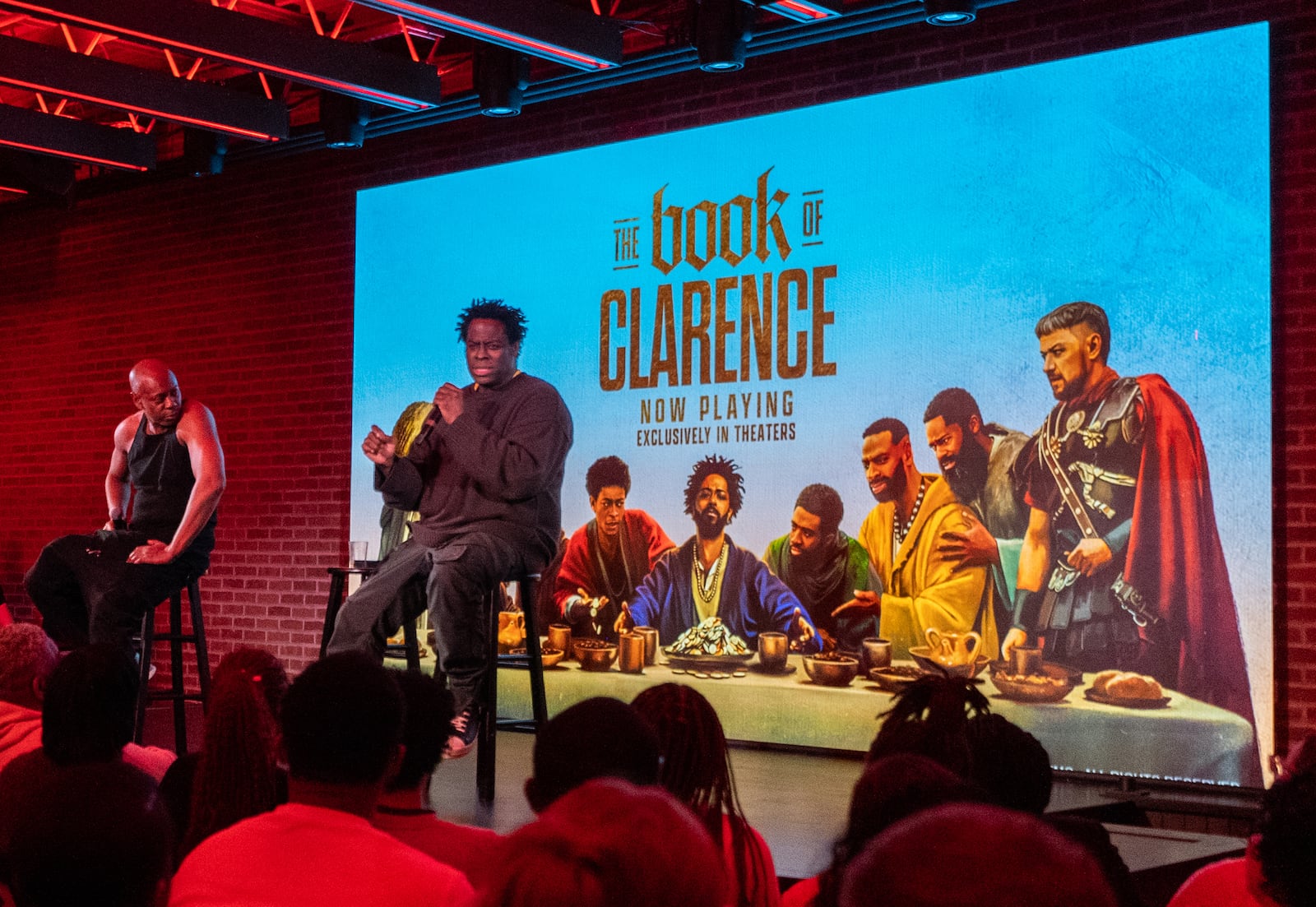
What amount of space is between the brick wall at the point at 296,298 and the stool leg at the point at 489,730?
2.67 m

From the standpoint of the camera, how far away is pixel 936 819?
0.79 meters

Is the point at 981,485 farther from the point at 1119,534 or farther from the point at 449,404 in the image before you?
the point at 449,404

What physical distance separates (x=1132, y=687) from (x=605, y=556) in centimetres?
245

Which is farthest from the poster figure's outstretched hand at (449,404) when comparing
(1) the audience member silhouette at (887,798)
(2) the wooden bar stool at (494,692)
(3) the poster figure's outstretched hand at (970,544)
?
(1) the audience member silhouette at (887,798)

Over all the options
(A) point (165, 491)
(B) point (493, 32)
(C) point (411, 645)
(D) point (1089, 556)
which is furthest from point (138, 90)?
(D) point (1089, 556)

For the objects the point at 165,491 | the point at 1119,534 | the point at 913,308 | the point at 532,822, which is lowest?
the point at 532,822

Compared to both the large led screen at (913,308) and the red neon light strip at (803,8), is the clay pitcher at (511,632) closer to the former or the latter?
the large led screen at (913,308)

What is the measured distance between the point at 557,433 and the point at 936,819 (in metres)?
3.73

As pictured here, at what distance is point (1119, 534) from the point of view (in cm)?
504

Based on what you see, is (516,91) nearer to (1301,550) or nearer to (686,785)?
(1301,550)

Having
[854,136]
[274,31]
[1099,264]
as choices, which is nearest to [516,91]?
[274,31]

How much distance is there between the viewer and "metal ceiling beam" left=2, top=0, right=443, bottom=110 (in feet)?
17.4

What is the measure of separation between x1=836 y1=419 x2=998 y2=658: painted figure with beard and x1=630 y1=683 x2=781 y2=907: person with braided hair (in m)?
3.46

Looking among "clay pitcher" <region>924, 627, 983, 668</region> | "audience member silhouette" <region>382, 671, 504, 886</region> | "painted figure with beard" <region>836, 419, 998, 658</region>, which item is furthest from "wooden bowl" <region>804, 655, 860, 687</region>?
"audience member silhouette" <region>382, 671, 504, 886</region>
